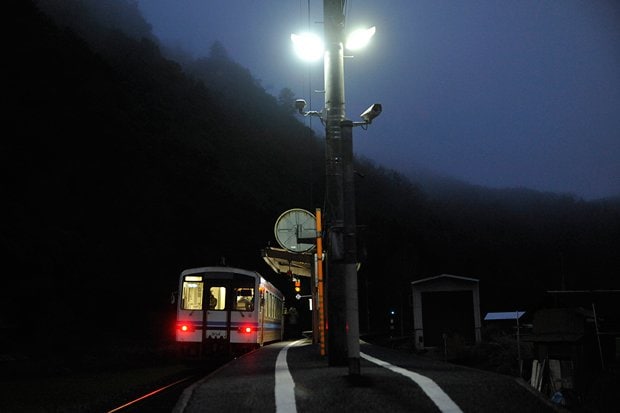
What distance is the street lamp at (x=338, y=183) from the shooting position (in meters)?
8.68

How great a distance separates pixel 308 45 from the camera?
10594mm

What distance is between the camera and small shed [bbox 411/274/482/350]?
26.9 m

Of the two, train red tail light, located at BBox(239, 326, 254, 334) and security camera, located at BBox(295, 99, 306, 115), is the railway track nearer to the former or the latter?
security camera, located at BBox(295, 99, 306, 115)

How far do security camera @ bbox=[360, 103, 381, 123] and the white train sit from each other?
10.9 metres

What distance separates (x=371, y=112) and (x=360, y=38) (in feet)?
4.95

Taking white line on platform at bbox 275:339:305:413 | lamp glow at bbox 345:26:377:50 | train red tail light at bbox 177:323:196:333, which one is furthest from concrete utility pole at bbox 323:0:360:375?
train red tail light at bbox 177:323:196:333

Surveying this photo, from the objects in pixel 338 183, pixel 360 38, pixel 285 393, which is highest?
pixel 360 38

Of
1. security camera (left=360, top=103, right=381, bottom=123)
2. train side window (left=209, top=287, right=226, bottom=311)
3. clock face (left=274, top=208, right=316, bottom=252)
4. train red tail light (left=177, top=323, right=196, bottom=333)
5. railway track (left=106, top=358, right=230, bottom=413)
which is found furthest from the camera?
train side window (left=209, top=287, right=226, bottom=311)

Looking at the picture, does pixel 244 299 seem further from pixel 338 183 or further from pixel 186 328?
pixel 338 183

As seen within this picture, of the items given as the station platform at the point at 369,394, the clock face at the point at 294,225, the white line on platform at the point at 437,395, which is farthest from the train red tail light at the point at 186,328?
the white line on platform at the point at 437,395

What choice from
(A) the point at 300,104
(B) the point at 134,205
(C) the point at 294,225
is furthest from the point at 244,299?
(B) the point at 134,205

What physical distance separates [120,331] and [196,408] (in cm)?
3316

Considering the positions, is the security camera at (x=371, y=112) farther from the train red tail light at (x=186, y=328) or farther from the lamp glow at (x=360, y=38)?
the train red tail light at (x=186, y=328)

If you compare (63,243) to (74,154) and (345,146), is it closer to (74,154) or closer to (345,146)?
(74,154)
